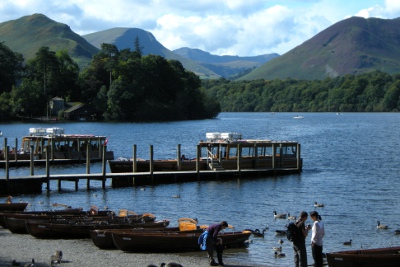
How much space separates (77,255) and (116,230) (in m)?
2.75

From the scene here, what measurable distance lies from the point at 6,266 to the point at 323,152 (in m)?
78.9

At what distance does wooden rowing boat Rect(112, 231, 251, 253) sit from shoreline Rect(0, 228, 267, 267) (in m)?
0.37

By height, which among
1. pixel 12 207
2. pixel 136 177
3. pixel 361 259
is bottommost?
pixel 12 207

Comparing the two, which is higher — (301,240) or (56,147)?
(56,147)

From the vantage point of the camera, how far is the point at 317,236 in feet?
89.0

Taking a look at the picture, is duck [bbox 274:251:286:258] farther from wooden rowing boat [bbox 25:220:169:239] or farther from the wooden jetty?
the wooden jetty

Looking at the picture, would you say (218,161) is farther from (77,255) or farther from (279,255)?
(77,255)

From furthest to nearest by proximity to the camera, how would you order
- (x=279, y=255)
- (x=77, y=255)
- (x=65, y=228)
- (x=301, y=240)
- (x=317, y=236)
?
1. (x=65, y=228)
2. (x=279, y=255)
3. (x=77, y=255)
4. (x=301, y=240)
5. (x=317, y=236)

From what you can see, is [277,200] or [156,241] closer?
[156,241]

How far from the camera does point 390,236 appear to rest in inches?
1635

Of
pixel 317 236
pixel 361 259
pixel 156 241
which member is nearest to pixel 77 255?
pixel 156 241

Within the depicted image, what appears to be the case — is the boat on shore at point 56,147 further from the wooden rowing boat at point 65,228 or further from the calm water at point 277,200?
the wooden rowing boat at point 65,228

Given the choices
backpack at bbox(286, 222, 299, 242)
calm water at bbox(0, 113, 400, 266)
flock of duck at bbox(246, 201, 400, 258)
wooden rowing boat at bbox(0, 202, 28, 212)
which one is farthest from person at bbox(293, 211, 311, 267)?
wooden rowing boat at bbox(0, 202, 28, 212)

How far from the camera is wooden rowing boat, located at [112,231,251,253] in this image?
110ft
